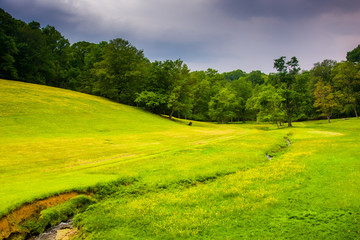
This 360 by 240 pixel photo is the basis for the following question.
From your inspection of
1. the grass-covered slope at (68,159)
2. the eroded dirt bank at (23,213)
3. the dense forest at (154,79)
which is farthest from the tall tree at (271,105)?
the eroded dirt bank at (23,213)

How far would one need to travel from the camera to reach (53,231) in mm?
8164

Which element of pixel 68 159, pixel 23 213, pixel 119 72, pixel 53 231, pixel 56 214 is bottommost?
pixel 68 159

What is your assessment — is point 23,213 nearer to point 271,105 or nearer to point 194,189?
point 194,189

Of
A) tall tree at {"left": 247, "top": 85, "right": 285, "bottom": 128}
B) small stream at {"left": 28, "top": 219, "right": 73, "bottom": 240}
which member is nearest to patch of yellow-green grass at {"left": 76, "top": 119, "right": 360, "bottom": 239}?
small stream at {"left": 28, "top": 219, "right": 73, "bottom": 240}

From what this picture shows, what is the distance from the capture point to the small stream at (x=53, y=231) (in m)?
7.82

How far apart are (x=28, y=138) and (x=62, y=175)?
16.4m

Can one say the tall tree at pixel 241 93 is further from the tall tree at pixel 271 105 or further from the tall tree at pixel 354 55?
the tall tree at pixel 354 55

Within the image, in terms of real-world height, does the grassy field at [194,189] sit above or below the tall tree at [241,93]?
below

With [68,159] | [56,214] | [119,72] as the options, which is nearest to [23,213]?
[56,214]

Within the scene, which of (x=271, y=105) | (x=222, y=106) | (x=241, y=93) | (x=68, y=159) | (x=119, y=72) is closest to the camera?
(x=68, y=159)

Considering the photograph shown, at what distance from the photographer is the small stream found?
7.82 m

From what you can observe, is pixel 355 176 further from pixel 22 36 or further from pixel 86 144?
pixel 22 36

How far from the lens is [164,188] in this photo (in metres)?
11.9

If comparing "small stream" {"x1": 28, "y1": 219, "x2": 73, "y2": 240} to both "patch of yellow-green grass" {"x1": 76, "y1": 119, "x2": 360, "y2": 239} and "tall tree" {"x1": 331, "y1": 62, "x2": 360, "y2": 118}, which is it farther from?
"tall tree" {"x1": 331, "y1": 62, "x2": 360, "y2": 118}
